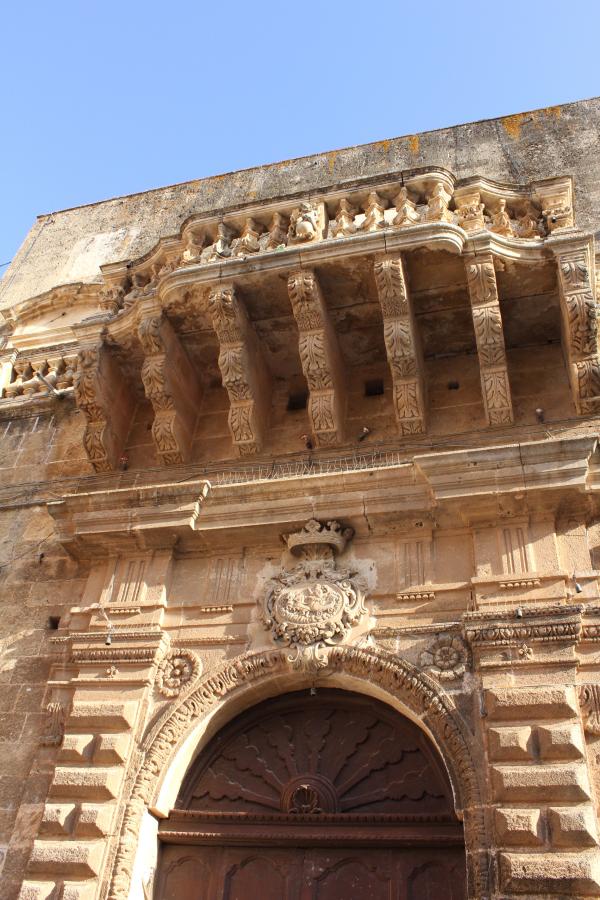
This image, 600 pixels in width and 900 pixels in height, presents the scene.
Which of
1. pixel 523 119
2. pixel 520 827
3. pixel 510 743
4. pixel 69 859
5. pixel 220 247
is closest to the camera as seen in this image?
pixel 520 827

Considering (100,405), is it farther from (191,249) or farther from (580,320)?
(580,320)

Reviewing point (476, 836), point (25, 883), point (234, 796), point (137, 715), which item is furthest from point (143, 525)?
point (476, 836)

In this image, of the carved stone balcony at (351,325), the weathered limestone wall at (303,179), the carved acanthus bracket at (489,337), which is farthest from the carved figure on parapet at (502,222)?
the weathered limestone wall at (303,179)

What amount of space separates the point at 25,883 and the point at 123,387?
4.22 meters

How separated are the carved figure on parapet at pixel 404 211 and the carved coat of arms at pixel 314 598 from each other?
2635 mm

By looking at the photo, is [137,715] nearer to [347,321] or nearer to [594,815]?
[594,815]

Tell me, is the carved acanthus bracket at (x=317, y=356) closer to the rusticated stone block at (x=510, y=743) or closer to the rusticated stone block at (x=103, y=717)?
the rusticated stone block at (x=103, y=717)

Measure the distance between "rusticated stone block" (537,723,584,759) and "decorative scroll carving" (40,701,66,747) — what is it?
10.6ft

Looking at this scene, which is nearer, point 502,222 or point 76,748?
point 76,748

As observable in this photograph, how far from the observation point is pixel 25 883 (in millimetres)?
4977

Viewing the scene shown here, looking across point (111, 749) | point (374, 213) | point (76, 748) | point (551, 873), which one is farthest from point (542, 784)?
point (374, 213)

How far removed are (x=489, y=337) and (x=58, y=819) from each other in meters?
4.65

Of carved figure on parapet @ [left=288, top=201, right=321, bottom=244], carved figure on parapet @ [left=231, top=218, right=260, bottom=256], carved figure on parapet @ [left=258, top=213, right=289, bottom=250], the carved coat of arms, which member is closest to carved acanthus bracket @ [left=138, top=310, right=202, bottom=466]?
carved figure on parapet @ [left=231, top=218, right=260, bottom=256]

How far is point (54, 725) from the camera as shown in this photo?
5.67 metres
